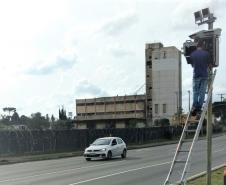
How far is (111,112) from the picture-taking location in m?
167

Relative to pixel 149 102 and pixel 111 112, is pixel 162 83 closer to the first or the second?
pixel 149 102

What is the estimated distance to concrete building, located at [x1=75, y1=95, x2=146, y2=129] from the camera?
159250 mm

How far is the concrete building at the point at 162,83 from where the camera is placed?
493 ft

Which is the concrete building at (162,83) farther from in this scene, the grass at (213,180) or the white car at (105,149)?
the grass at (213,180)

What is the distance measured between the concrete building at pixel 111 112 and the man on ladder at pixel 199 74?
5494 inches

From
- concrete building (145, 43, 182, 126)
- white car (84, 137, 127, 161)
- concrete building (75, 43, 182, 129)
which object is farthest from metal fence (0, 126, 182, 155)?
concrete building (75, 43, 182, 129)

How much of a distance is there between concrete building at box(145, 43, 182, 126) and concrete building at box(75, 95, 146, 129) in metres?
3.34

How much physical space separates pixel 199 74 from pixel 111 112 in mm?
155932

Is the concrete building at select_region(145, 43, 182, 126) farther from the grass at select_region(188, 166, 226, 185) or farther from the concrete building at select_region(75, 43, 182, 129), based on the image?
the grass at select_region(188, 166, 226, 185)

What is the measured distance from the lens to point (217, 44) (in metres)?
10.6

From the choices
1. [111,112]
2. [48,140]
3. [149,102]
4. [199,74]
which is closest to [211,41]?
[199,74]

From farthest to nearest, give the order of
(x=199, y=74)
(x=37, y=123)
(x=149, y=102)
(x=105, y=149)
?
(x=149, y=102)
(x=37, y=123)
(x=105, y=149)
(x=199, y=74)

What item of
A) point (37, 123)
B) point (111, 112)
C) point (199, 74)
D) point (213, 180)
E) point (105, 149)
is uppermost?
point (111, 112)

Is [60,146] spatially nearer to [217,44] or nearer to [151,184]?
[151,184]
